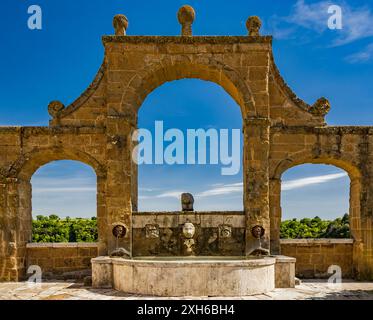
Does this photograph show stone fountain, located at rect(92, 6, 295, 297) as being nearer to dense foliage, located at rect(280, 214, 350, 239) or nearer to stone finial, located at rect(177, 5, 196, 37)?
stone finial, located at rect(177, 5, 196, 37)

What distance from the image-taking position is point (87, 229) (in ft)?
70.8

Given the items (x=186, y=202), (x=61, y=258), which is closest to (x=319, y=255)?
(x=186, y=202)

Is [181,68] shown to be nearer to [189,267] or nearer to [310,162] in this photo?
[310,162]

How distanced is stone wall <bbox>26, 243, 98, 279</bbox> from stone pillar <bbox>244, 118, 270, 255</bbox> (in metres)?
4.16

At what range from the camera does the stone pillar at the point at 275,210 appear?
33.7 ft

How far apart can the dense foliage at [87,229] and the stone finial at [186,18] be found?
43.9 feet

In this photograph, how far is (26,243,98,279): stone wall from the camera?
10.8m

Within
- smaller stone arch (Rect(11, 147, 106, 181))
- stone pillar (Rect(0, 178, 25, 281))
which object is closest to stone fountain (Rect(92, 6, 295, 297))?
smaller stone arch (Rect(11, 147, 106, 181))

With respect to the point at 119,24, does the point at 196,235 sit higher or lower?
lower

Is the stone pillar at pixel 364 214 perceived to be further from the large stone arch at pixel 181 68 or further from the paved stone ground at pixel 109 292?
the large stone arch at pixel 181 68

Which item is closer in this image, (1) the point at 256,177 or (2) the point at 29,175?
(1) the point at 256,177

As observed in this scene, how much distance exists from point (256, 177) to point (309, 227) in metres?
A: 14.3
